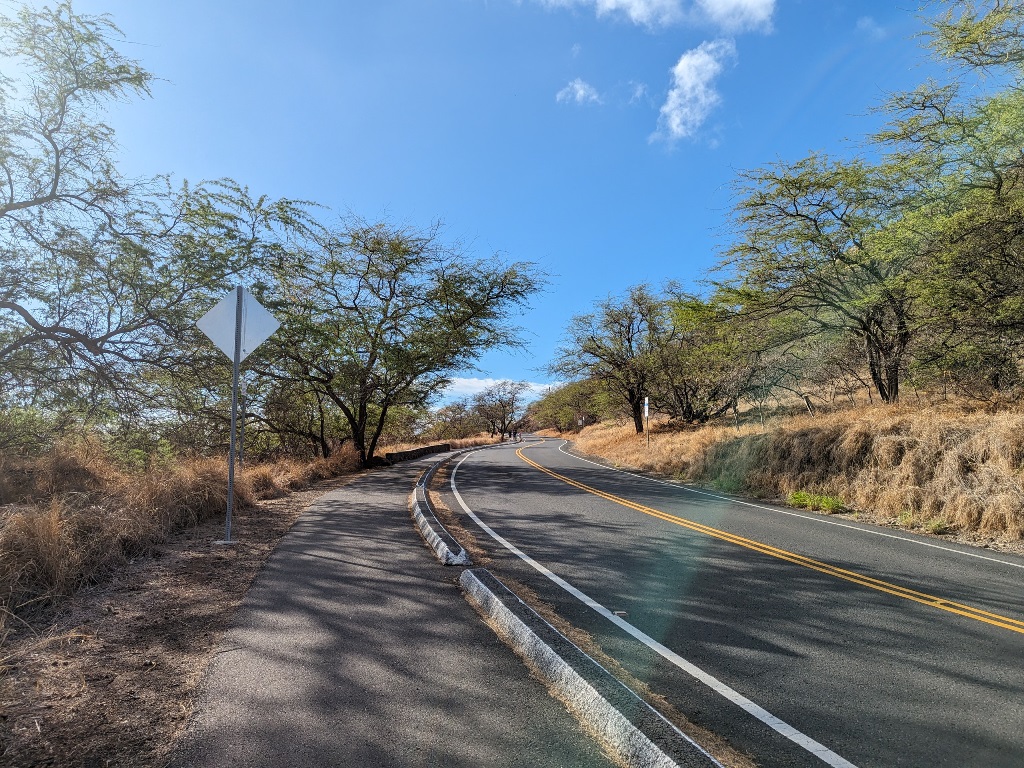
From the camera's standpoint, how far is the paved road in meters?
3.07

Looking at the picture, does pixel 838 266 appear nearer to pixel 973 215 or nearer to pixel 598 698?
pixel 973 215

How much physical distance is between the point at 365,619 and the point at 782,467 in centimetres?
1246

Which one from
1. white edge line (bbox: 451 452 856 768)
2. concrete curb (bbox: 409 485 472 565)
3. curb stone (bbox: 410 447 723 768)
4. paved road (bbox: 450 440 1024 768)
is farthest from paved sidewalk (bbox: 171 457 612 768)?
white edge line (bbox: 451 452 856 768)

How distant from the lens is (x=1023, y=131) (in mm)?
9797

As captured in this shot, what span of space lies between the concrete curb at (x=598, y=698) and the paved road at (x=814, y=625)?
0.45 m

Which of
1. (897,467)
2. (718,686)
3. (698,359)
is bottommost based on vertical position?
(718,686)

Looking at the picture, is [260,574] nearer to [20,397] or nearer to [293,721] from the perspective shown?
[293,721]

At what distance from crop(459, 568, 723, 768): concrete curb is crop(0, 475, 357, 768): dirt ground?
83.8 inches

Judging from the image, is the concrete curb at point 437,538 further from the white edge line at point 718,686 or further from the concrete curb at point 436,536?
the white edge line at point 718,686

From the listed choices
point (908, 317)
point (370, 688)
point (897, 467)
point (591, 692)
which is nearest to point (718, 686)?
point (591, 692)

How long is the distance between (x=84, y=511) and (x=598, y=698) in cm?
671

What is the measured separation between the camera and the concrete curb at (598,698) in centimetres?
262

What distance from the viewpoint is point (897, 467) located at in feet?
36.0

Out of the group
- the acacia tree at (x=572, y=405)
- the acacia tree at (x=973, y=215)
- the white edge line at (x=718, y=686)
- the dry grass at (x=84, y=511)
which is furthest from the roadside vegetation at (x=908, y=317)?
the acacia tree at (x=572, y=405)
